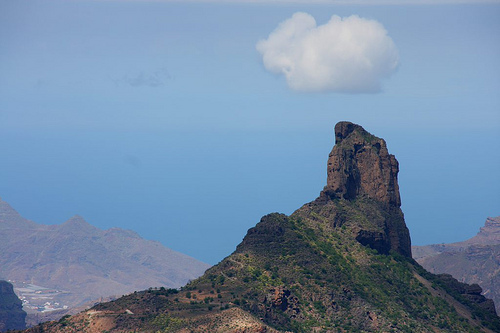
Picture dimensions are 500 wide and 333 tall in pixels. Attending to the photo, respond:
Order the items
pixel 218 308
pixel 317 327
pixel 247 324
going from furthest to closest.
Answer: pixel 317 327 < pixel 218 308 < pixel 247 324

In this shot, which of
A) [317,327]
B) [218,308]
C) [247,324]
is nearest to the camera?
[247,324]

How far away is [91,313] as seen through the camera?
187875 millimetres

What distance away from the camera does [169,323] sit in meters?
180

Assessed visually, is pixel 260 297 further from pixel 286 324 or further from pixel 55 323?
pixel 55 323

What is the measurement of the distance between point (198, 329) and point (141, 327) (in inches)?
427

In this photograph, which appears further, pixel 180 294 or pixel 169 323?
pixel 180 294

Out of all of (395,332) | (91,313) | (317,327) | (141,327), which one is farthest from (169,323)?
(395,332)

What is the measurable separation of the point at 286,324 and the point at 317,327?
7.09 meters

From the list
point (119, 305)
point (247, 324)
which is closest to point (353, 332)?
point (247, 324)

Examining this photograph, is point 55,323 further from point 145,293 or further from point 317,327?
point 317,327

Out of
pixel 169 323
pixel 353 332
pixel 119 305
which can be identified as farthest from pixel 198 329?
pixel 353 332

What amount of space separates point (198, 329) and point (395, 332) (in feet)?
143

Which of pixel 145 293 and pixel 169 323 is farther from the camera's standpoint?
pixel 145 293

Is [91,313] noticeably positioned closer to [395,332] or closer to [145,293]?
[145,293]
